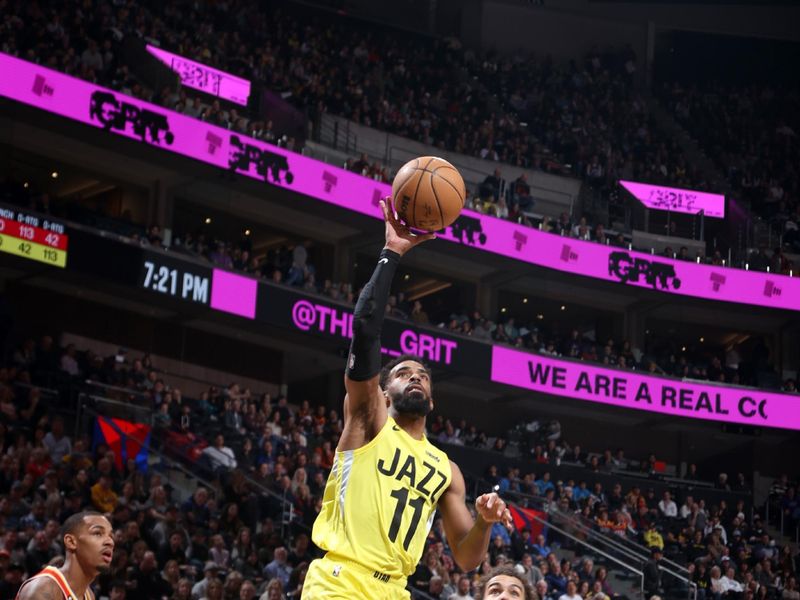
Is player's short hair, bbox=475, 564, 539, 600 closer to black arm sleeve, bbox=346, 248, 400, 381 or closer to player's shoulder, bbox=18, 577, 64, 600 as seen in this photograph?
black arm sleeve, bbox=346, 248, 400, 381

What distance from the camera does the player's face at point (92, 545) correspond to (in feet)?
23.3

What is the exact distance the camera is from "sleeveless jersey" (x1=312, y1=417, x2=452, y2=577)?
19.3 ft

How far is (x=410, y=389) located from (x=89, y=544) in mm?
2308

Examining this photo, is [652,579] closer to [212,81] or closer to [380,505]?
[212,81]

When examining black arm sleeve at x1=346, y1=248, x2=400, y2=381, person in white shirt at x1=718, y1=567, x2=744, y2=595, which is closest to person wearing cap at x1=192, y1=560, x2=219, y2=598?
black arm sleeve at x1=346, y1=248, x2=400, y2=381

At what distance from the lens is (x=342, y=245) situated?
3303 cm

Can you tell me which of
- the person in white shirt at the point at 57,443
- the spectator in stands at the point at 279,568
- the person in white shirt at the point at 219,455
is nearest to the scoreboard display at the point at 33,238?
the person in white shirt at the point at 219,455

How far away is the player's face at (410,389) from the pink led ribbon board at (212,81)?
26.1m

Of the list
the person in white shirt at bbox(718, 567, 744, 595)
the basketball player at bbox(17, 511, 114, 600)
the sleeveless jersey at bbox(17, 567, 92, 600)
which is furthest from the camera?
the person in white shirt at bbox(718, 567, 744, 595)

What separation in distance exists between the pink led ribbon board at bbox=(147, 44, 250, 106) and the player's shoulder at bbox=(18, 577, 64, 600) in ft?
83.8

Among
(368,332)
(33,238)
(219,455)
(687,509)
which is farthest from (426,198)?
(687,509)

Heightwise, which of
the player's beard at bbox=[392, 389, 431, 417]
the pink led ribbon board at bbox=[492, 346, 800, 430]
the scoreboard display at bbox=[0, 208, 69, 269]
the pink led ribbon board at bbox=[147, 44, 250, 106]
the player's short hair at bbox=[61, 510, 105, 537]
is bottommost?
the player's short hair at bbox=[61, 510, 105, 537]

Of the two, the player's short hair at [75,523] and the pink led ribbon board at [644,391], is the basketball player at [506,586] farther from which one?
the pink led ribbon board at [644,391]

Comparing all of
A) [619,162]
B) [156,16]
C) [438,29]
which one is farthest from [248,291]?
[438,29]
